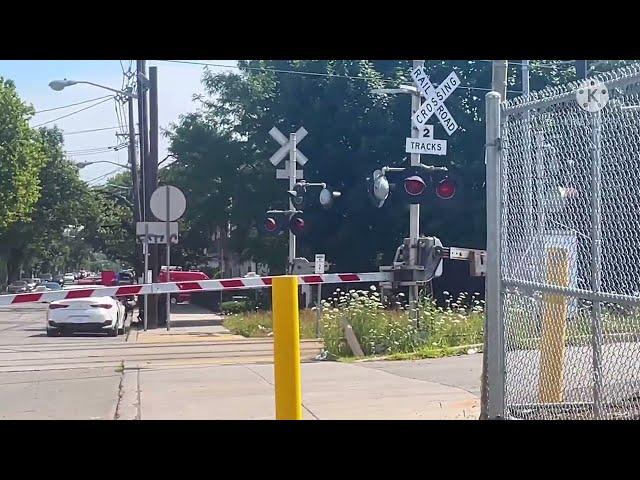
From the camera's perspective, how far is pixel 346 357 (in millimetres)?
14117

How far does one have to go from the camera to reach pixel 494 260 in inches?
260

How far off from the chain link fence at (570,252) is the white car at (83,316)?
16381mm

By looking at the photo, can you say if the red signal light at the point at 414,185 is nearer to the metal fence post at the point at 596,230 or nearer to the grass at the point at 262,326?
the metal fence post at the point at 596,230

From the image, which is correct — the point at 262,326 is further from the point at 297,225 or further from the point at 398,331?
the point at 398,331

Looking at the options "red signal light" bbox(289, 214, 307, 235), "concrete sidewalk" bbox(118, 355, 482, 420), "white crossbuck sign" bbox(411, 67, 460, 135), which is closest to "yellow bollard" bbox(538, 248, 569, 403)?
"concrete sidewalk" bbox(118, 355, 482, 420)

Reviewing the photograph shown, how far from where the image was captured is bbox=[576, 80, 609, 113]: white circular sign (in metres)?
5.48

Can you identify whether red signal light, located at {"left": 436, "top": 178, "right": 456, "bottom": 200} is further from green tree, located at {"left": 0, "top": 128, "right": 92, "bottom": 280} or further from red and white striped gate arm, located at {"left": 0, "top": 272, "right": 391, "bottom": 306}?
green tree, located at {"left": 0, "top": 128, "right": 92, "bottom": 280}

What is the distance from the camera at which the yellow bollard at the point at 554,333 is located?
631cm

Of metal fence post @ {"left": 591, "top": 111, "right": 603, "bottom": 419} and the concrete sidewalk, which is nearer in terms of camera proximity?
metal fence post @ {"left": 591, "top": 111, "right": 603, "bottom": 419}

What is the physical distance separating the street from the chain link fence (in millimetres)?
1666

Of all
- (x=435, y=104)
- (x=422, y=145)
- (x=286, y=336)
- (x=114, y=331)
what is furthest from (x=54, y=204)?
(x=286, y=336)

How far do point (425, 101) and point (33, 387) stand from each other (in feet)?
22.9

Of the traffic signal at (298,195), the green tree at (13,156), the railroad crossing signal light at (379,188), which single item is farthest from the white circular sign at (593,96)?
the green tree at (13,156)
